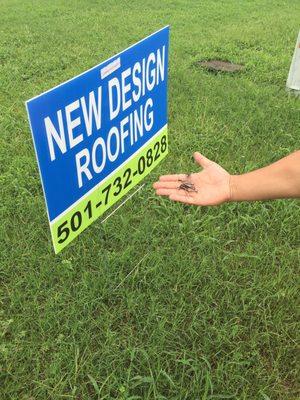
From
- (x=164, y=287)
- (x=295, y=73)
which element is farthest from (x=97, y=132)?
(x=295, y=73)

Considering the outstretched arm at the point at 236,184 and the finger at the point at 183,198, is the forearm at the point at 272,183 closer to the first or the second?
the outstretched arm at the point at 236,184

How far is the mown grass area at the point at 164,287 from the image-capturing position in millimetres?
1888

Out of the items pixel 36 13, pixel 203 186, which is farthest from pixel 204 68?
pixel 36 13

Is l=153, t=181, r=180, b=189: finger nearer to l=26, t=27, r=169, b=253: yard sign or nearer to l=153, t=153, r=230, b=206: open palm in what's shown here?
l=153, t=153, r=230, b=206: open palm

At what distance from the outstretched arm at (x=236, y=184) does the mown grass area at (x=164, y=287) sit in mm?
600

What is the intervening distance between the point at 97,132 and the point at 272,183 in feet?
2.58

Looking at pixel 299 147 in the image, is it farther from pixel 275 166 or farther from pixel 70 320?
pixel 70 320

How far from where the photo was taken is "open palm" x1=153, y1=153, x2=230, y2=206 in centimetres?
192

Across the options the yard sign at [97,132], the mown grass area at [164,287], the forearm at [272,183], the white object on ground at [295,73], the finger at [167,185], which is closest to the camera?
the yard sign at [97,132]

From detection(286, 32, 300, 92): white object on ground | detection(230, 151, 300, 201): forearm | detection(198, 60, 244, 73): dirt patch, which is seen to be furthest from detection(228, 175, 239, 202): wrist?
detection(198, 60, 244, 73): dirt patch

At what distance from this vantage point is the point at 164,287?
2.33 meters

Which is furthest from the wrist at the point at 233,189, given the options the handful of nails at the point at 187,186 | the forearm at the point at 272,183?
the handful of nails at the point at 187,186

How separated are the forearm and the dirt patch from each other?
3912 mm

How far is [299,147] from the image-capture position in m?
3.62
